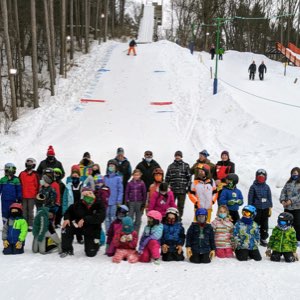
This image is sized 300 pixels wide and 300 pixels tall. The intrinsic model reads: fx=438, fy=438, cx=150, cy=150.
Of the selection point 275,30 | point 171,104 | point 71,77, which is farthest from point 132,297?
point 275,30

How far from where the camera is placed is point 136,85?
25.6 m

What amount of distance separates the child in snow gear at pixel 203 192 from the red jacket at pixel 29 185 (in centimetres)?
336

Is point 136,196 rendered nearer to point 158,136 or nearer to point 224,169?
point 224,169

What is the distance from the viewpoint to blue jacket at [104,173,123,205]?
902cm

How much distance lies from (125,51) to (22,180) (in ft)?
85.1

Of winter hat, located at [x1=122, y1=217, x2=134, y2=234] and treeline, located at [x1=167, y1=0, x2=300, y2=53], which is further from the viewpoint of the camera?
treeline, located at [x1=167, y1=0, x2=300, y2=53]

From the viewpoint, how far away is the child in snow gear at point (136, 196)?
9141 millimetres

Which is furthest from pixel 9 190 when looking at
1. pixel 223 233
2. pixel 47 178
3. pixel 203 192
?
pixel 223 233

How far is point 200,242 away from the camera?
753cm

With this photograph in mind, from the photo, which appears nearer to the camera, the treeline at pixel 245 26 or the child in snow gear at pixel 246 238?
the child in snow gear at pixel 246 238

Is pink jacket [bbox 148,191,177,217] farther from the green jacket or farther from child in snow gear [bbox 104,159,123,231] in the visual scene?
the green jacket

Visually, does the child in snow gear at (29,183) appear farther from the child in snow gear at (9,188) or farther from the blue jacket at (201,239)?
the blue jacket at (201,239)

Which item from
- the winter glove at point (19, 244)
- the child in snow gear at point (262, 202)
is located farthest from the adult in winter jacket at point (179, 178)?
the winter glove at point (19, 244)

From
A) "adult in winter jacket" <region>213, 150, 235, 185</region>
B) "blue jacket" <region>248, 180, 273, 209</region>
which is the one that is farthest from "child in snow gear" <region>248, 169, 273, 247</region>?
"adult in winter jacket" <region>213, 150, 235, 185</region>
